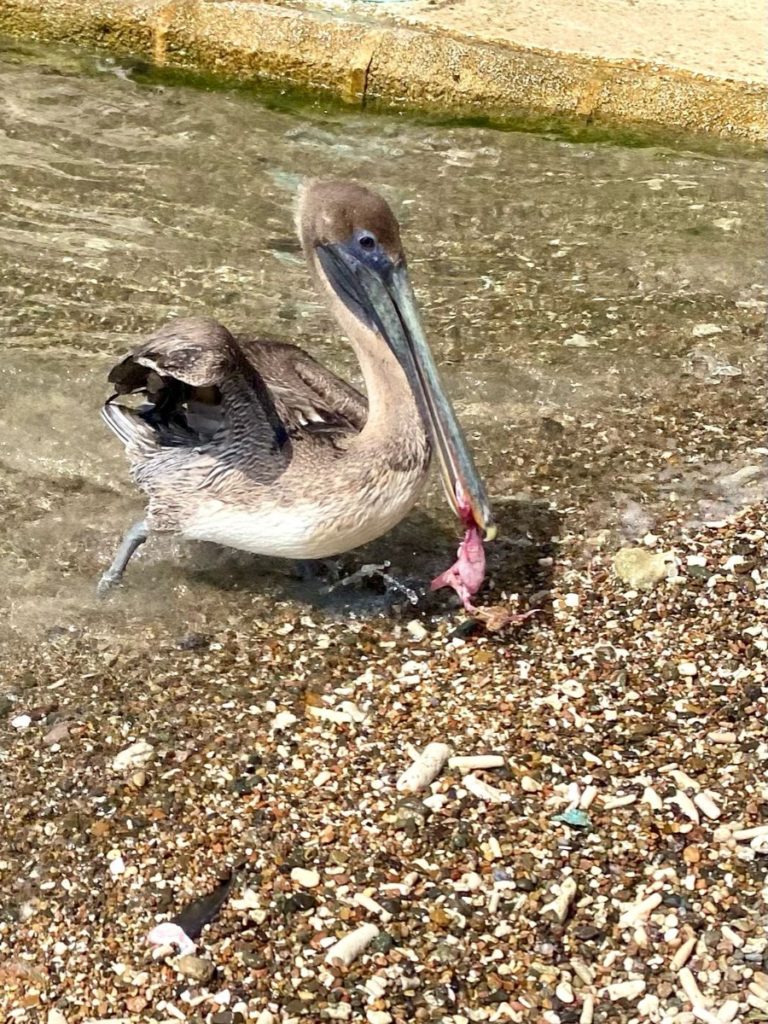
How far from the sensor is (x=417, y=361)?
3539 mm

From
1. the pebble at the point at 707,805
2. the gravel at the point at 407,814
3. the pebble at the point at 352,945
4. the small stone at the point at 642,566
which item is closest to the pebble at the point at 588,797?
the gravel at the point at 407,814

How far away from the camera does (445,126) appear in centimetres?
682

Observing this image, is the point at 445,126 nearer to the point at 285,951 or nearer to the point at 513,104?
the point at 513,104

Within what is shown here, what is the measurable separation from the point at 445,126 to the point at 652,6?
4.71 ft

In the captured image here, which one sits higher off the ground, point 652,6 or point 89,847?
point 652,6

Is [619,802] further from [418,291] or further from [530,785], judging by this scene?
[418,291]

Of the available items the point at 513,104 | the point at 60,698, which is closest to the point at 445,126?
the point at 513,104

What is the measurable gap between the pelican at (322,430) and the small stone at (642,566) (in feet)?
1.76

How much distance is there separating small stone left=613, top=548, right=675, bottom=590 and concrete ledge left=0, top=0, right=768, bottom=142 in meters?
3.49

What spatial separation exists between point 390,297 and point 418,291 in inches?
77.0

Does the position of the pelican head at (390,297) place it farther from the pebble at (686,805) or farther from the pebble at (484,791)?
the pebble at (686,805)

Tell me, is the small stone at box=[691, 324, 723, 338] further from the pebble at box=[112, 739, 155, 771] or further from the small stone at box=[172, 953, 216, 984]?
the small stone at box=[172, 953, 216, 984]

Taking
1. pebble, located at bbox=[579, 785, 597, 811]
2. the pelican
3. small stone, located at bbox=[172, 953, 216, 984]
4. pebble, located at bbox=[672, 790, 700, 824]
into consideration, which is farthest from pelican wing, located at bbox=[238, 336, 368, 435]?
small stone, located at bbox=[172, 953, 216, 984]

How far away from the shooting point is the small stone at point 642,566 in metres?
3.75
